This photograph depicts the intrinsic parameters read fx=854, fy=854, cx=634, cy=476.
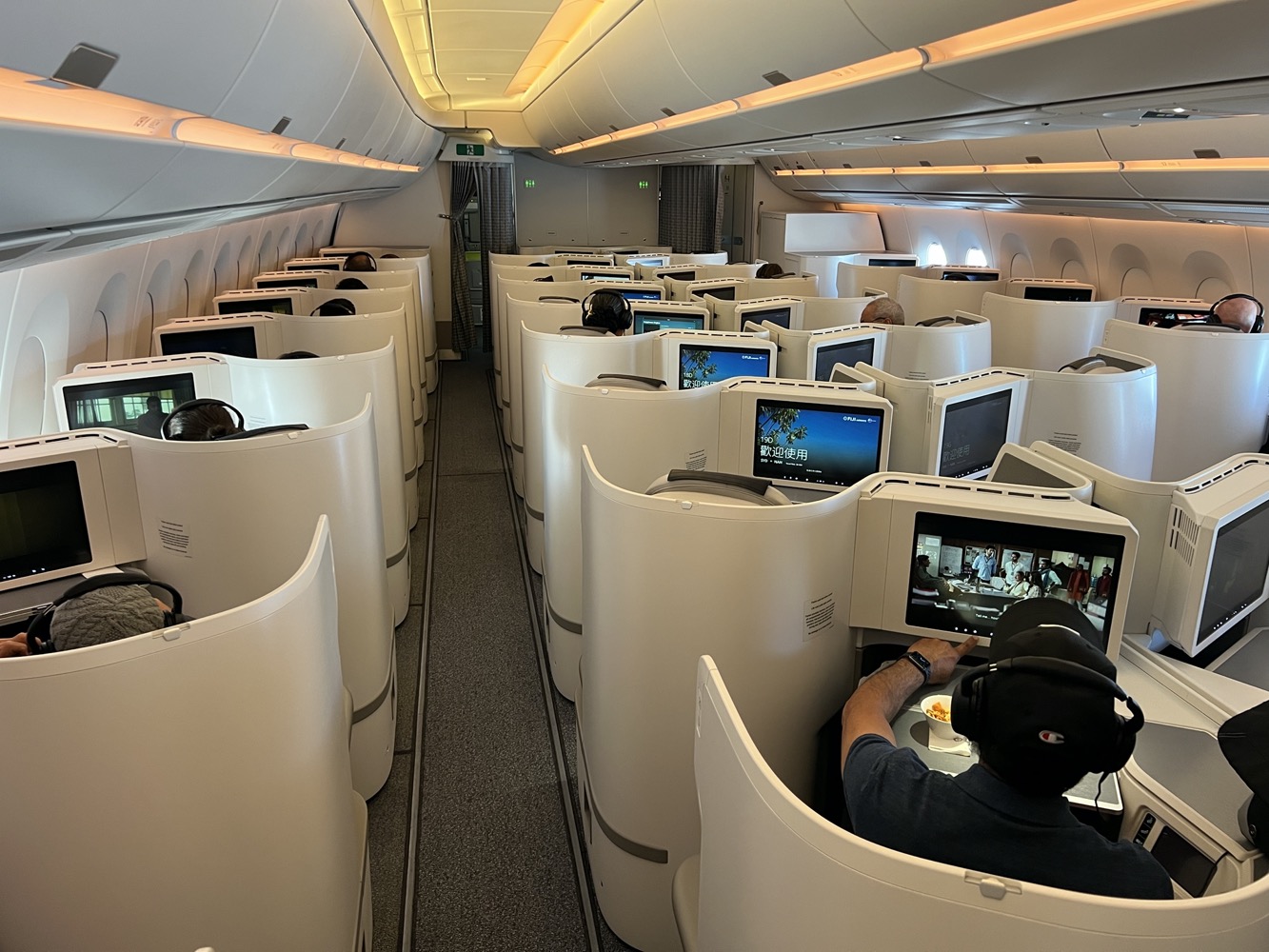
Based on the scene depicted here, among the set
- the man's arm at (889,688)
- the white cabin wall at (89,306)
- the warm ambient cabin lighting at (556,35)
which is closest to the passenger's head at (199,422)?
the white cabin wall at (89,306)

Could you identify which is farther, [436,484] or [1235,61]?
[436,484]

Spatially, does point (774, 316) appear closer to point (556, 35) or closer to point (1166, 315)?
point (556, 35)

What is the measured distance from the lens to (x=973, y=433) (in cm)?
398

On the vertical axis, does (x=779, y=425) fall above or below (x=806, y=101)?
below

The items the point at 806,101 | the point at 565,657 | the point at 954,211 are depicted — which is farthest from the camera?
the point at 954,211

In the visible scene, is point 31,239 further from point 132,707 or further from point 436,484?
point 436,484

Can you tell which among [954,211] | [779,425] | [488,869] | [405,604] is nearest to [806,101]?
[779,425]

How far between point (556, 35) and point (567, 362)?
3448 millimetres

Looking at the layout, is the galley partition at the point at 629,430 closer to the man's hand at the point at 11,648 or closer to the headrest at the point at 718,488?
the headrest at the point at 718,488

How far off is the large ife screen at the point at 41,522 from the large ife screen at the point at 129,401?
112cm

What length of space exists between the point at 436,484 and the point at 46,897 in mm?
5970

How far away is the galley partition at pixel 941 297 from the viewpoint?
9.10 meters

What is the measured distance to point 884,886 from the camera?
121cm

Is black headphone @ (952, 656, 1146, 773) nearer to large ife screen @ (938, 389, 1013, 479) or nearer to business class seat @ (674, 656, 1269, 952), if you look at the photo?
business class seat @ (674, 656, 1269, 952)
